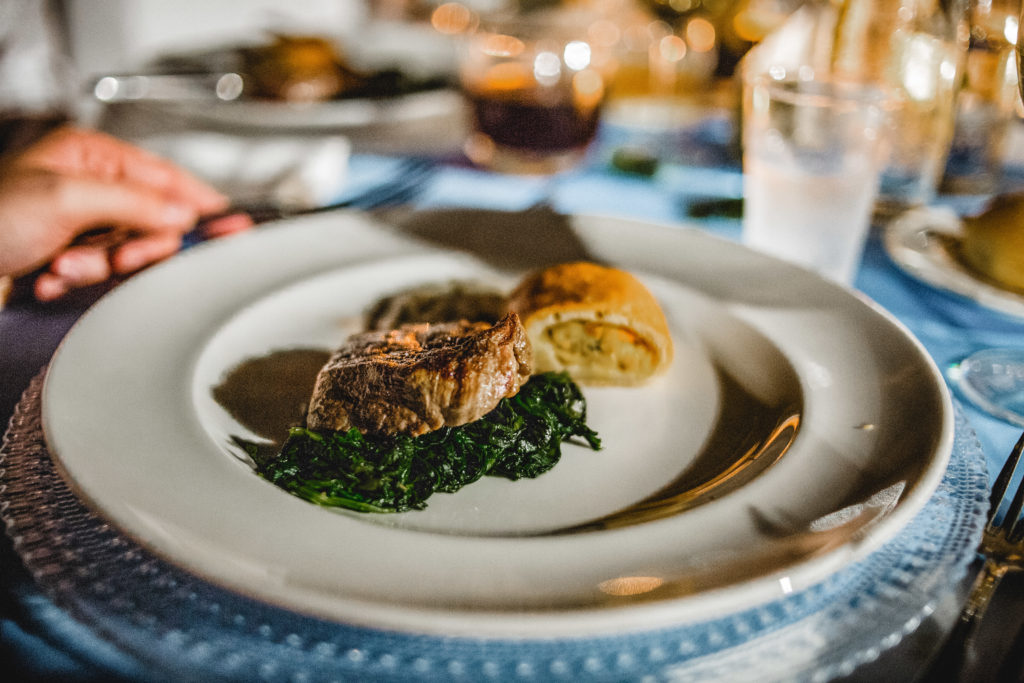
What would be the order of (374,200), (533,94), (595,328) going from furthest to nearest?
(533,94) < (374,200) < (595,328)

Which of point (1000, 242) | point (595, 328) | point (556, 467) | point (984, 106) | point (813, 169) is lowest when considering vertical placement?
point (556, 467)

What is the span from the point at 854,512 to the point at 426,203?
1812 mm

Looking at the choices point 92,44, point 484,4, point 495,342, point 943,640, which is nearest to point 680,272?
point 495,342

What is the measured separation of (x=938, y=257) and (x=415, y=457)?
62.7 inches

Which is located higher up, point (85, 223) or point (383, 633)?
point (85, 223)

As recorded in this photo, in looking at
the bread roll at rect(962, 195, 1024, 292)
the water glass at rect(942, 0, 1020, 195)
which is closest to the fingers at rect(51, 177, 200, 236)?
the bread roll at rect(962, 195, 1024, 292)

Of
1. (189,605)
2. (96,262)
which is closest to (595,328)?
(189,605)

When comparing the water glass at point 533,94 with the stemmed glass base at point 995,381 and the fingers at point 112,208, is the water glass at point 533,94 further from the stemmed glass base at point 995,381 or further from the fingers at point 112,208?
the stemmed glass base at point 995,381

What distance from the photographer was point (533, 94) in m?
2.73

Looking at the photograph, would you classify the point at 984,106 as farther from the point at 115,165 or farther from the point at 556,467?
the point at 115,165

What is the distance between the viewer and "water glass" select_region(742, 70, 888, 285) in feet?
6.75

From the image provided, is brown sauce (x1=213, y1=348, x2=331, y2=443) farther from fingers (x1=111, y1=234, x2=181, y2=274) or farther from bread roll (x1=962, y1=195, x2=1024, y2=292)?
bread roll (x1=962, y1=195, x2=1024, y2=292)

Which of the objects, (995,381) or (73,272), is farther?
(73,272)

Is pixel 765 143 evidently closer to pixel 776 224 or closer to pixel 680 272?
pixel 776 224
